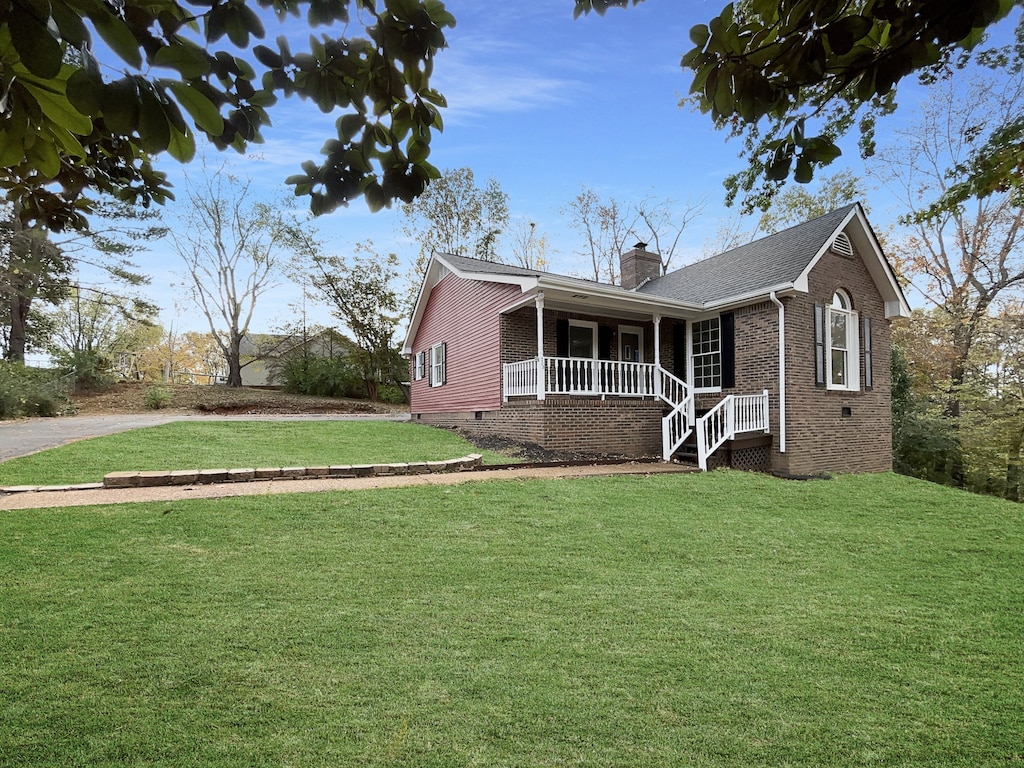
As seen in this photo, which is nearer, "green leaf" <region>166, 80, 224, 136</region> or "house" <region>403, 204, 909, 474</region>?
"green leaf" <region>166, 80, 224, 136</region>

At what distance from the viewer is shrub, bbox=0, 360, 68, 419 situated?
14.1 metres

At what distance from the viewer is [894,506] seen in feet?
→ 23.2

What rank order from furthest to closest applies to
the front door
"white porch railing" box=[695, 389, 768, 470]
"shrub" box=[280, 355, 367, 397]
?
"shrub" box=[280, 355, 367, 397] → the front door → "white porch railing" box=[695, 389, 768, 470]

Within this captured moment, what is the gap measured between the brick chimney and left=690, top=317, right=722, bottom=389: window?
16.5ft

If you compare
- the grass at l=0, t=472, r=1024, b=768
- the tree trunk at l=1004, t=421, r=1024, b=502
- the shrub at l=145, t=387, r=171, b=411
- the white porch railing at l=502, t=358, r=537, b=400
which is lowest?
the tree trunk at l=1004, t=421, r=1024, b=502

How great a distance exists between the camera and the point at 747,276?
11867mm

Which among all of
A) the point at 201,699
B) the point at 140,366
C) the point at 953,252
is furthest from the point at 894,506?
the point at 140,366

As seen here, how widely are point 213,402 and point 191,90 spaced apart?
75.0 feet

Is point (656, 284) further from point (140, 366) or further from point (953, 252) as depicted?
point (140, 366)

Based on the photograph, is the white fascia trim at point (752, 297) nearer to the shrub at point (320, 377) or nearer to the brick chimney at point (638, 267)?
the brick chimney at point (638, 267)

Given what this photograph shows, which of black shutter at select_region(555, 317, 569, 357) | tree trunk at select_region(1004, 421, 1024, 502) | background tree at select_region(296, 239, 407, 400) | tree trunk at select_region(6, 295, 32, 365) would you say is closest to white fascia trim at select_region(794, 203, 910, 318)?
black shutter at select_region(555, 317, 569, 357)

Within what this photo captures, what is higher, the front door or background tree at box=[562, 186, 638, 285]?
background tree at box=[562, 186, 638, 285]

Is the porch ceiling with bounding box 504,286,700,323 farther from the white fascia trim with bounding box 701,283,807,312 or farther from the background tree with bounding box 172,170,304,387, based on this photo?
the background tree with bounding box 172,170,304,387

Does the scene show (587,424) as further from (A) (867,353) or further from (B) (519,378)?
(A) (867,353)
